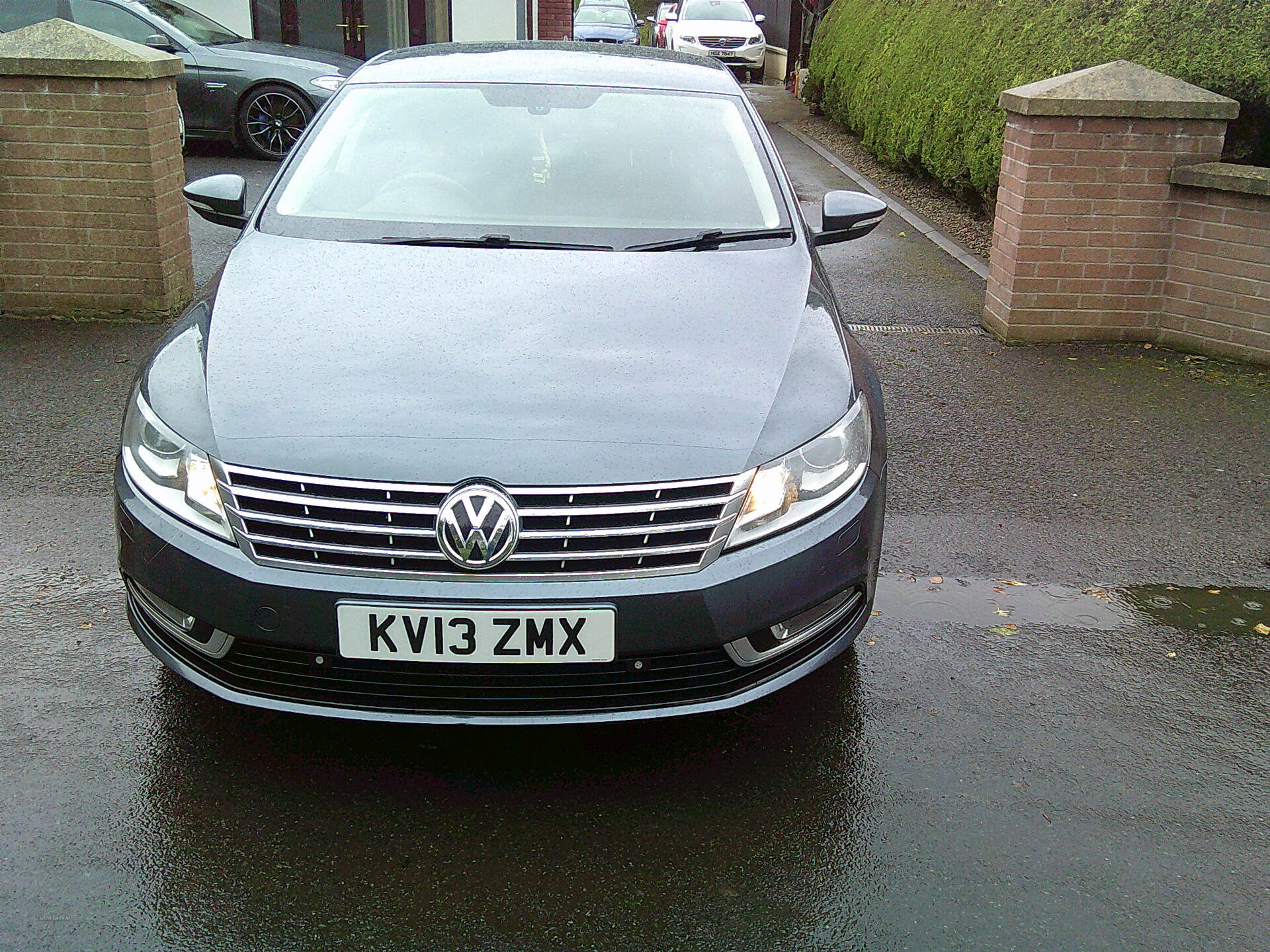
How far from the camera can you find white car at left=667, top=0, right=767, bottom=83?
25312 millimetres

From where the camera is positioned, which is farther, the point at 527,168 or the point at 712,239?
the point at 527,168

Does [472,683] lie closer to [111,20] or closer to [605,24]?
[111,20]

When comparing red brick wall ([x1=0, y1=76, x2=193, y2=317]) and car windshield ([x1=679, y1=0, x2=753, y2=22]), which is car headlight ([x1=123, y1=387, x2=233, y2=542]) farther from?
car windshield ([x1=679, y1=0, x2=753, y2=22])

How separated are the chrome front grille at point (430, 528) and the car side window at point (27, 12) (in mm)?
11588

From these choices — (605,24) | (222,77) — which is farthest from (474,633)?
(605,24)

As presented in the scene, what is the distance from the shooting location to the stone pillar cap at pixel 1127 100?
636 cm

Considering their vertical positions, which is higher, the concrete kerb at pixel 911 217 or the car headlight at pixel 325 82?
the car headlight at pixel 325 82

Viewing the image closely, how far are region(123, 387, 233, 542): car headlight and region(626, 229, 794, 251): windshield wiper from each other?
1.47 metres

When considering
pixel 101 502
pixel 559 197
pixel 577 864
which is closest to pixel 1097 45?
pixel 559 197

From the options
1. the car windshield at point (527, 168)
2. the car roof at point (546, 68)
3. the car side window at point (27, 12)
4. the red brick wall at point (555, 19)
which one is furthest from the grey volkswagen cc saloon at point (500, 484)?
the red brick wall at point (555, 19)

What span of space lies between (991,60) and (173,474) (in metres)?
8.53

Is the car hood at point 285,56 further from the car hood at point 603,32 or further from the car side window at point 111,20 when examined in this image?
the car hood at point 603,32

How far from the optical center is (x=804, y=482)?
281cm

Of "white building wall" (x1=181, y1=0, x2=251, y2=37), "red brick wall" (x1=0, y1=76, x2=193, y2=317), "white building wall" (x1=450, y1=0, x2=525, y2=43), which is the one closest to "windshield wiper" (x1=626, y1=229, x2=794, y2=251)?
"red brick wall" (x1=0, y1=76, x2=193, y2=317)
